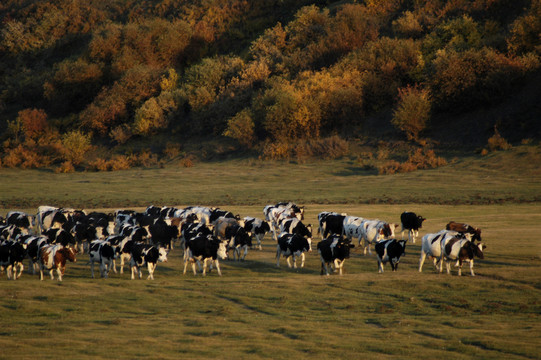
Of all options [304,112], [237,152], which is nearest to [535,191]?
[304,112]

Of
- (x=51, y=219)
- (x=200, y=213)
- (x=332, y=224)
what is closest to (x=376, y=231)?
(x=332, y=224)

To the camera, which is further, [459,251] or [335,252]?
[335,252]

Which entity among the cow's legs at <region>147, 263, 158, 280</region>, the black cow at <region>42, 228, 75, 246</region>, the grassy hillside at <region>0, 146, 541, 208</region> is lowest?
the cow's legs at <region>147, 263, 158, 280</region>

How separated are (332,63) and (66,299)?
215 ft

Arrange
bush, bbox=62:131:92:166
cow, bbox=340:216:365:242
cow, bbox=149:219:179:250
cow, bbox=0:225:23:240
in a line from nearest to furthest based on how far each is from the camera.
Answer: cow, bbox=0:225:23:240 < cow, bbox=340:216:365:242 < cow, bbox=149:219:179:250 < bush, bbox=62:131:92:166

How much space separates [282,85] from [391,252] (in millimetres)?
50909

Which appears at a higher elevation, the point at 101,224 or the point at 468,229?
the point at 468,229

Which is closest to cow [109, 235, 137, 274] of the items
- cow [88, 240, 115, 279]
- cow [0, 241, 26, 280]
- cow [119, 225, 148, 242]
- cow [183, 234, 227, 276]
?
cow [88, 240, 115, 279]

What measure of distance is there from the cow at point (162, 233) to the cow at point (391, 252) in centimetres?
987

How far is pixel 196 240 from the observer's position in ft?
70.7

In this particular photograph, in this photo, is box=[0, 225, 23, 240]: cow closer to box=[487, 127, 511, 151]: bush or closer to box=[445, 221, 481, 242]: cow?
box=[445, 221, 481, 242]: cow

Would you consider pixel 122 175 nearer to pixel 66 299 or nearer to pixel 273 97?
pixel 273 97

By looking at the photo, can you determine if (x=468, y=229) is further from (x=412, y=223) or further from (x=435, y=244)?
(x=435, y=244)

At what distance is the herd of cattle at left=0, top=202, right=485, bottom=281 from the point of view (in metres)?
20.5
